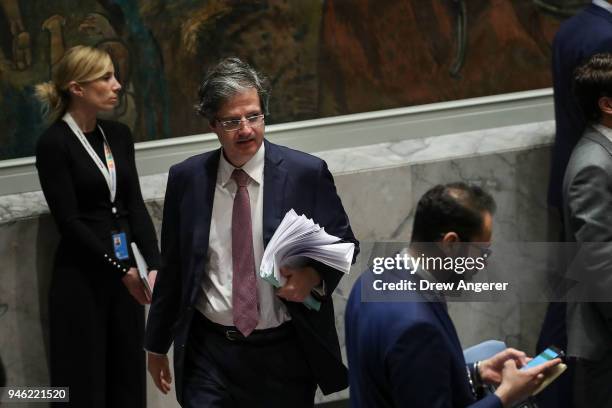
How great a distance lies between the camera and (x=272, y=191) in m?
4.78

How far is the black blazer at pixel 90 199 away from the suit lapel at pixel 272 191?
1528 mm

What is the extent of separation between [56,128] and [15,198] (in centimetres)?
71

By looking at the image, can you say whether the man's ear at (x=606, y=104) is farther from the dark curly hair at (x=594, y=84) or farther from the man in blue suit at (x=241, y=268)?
the man in blue suit at (x=241, y=268)

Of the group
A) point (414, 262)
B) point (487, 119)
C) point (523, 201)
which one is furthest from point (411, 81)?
point (414, 262)

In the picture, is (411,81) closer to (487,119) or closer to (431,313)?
(487,119)

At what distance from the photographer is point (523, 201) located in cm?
752

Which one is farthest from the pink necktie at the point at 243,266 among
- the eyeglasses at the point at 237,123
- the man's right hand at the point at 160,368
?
the man's right hand at the point at 160,368

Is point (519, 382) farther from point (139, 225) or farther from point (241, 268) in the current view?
point (139, 225)

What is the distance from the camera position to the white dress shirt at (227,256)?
4.75 metres

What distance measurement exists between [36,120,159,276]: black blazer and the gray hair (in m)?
1.44

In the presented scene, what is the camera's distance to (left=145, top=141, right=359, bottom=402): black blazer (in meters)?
4.75

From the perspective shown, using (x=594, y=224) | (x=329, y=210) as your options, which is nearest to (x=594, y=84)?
(x=594, y=224)

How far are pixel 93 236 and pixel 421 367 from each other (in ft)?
8.76

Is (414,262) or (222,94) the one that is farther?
(222,94)
